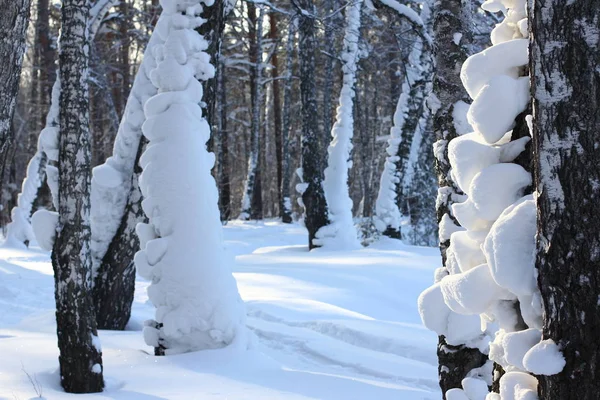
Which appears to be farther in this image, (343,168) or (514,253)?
(343,168)

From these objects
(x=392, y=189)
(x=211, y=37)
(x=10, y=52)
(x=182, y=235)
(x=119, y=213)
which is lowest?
(x=182, y=235)

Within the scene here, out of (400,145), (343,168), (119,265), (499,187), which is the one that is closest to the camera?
(499,187)

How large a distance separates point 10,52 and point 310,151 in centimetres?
810

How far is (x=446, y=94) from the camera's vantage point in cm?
336

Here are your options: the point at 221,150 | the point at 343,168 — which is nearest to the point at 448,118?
the point at 343,168

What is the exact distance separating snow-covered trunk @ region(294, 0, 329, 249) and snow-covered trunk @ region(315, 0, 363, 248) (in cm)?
21

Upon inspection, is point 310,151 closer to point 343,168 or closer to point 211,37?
point 343,168

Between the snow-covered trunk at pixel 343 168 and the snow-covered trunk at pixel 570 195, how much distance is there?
9329 millimetres

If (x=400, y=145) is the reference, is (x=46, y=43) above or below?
above

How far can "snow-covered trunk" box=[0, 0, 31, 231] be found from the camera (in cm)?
340

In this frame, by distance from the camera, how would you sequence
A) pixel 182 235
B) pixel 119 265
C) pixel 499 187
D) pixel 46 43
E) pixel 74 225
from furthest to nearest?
pixel 46 43, pixel 119 265, pixel 182 235, pixel 74 225, pixel 499 187

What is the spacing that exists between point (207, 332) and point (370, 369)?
1.21m

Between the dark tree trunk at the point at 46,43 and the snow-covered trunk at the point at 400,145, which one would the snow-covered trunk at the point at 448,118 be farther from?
the dark tree trunk at the point at 46,43

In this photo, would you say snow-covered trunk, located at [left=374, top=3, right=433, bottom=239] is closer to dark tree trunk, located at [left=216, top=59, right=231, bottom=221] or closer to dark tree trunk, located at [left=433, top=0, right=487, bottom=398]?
dark tree trunk, located at [left=216, top=59, right=231, bottom=221]
